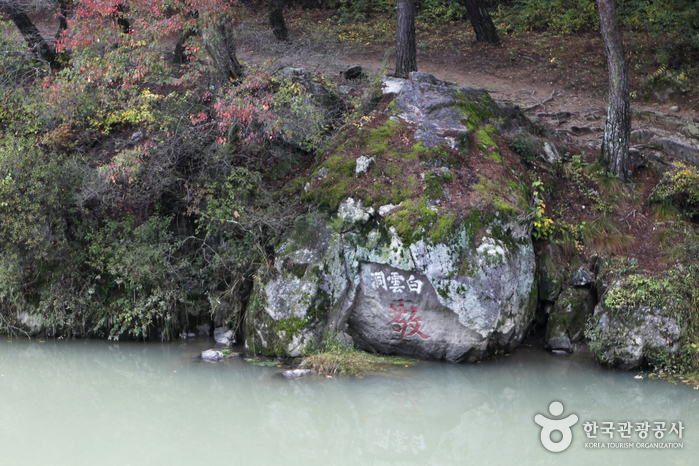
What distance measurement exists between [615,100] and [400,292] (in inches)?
191

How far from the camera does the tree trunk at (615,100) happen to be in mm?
8906

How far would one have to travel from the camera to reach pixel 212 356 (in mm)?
8078

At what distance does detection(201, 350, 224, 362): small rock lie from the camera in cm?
806

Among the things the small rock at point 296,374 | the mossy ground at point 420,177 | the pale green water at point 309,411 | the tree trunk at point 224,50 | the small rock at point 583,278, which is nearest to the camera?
the pale green water at point 309,411

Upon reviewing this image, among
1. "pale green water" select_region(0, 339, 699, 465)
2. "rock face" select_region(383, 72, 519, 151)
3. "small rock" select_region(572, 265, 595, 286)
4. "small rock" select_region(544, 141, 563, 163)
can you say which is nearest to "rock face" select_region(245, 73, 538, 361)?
"rock face" select_region(383, 72, 519, 151)

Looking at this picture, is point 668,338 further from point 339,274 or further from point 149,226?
point 149,226

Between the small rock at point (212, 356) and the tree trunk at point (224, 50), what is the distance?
448 cm

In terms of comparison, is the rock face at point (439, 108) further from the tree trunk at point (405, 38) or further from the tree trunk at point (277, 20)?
the tree trunk at point (277, 20)

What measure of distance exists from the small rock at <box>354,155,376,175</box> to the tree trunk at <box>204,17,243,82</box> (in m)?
2.67

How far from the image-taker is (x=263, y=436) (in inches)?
252

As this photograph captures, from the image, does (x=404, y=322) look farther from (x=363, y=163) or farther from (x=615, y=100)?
(x=615, y=100)

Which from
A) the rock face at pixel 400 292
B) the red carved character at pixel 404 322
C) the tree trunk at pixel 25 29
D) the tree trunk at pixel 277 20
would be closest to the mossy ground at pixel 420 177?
the rock face at pixel 400 292

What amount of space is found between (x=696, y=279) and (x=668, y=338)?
0.90m

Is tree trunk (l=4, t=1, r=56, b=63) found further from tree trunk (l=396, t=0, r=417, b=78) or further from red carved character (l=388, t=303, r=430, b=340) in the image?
red carved character (l=388, t=303, r=430, b=340)
